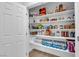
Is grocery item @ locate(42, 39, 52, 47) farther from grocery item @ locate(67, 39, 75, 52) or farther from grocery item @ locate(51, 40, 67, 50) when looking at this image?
grocery item @ locate(67, 39, 75, 52)

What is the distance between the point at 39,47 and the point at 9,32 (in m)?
2.32

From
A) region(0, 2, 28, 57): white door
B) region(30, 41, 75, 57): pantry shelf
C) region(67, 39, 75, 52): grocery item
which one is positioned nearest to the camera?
region(0, 2, 28, 57): white door

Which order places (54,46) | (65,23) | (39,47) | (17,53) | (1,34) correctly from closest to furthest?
(1,34), (17,53), (65,23), (54,46), (39,47)

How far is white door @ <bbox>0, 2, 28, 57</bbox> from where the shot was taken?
78.5 inches

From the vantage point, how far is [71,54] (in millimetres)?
3023

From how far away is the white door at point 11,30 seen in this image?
6.54 ft

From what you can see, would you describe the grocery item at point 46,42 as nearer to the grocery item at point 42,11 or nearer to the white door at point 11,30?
the grocery item at point 42,11

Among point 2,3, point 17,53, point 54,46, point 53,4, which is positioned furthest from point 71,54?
point 2,3

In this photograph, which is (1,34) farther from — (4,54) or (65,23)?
(65,23)

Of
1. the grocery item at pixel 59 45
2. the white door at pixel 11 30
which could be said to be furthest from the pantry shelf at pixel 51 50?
the white door at pixel 11 30

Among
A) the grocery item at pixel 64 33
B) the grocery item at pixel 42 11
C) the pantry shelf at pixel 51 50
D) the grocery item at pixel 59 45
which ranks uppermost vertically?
the grocery item at pixel 42 11

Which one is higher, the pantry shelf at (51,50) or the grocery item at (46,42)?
the grocery item at (46,42)

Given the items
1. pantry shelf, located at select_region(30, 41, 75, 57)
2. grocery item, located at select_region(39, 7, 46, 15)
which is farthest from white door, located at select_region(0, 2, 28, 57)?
grocery item, located at select_region(39, 7, 46, 15)

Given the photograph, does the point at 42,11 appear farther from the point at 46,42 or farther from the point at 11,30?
the point at 11,30
